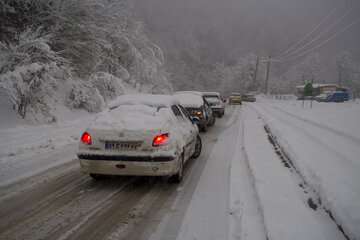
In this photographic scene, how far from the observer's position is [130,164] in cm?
426

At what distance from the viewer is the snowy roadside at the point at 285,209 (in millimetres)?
3017

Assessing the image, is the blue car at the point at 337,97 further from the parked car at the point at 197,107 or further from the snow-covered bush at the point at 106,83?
the snow-covered bush at the point at 106,83

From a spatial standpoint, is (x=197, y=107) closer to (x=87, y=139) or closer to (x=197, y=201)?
(x=87, y=139)

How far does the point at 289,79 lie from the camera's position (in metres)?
104

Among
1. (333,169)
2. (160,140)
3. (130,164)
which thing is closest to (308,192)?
(333,169)

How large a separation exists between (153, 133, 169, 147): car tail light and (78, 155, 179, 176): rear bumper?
0.23 meters

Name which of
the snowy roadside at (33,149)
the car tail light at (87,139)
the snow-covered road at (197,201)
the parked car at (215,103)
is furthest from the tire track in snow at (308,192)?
the parked car at (215,103)

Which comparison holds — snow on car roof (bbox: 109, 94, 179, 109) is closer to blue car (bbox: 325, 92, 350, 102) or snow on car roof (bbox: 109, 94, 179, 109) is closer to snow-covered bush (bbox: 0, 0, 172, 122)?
snow-covered bush (bbox: 0, 0, 172, 122)

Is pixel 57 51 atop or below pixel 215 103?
atop

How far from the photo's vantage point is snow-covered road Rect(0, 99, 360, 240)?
3.13 m

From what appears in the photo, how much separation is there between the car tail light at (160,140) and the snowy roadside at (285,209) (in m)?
1.75

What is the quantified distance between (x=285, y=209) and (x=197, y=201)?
129 cm

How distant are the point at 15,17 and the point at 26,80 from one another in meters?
4.02

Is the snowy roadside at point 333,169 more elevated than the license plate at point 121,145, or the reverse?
the license plate at point 121,145
